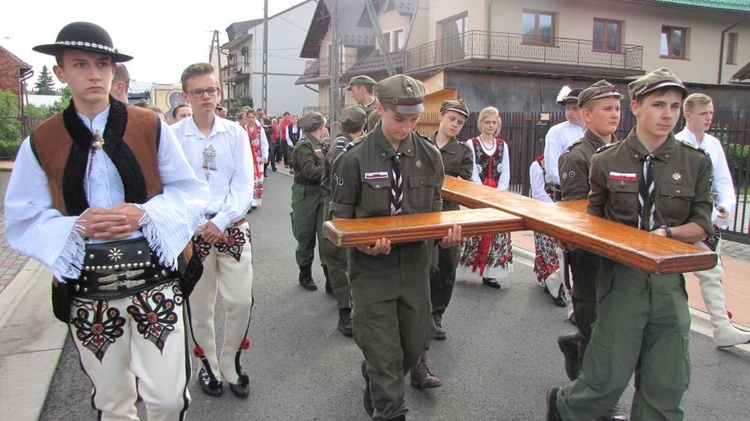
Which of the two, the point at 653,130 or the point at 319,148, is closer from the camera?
the point at 653,130

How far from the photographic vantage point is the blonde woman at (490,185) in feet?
20.9

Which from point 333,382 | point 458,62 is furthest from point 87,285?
point 458,62

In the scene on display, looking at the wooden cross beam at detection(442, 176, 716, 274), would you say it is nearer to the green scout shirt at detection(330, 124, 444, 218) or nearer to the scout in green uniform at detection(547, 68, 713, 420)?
the scout in green uniform at detection(547, 68, 713, 420)

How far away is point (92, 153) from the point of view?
254 centimetres

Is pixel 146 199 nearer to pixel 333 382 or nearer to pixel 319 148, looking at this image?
pixel 333 382

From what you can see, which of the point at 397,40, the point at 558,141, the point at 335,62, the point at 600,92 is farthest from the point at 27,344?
the point at 397,40

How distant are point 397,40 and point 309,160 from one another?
2633 cm

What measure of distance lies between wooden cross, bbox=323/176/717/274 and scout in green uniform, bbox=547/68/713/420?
231 millimetres

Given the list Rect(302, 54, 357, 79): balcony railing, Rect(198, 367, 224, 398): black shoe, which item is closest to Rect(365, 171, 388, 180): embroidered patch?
Rect(198, 367, 224, 398): black shoe

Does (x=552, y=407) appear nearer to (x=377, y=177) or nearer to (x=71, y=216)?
(x=377, y=177)

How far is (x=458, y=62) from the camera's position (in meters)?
25.0

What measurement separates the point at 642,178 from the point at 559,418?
1392mm

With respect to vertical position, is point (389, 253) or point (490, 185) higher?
point (490, 185)

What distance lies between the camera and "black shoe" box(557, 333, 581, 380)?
3.91 metres
